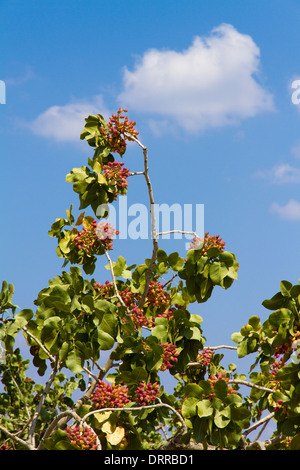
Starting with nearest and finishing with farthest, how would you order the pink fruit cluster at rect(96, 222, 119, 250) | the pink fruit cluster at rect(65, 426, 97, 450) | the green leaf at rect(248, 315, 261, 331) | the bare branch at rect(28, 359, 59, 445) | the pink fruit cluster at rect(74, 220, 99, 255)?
the pink fruit cluster at rect(65, 426, 97, 450) → the bare branch at rect(28, 359, 59, 445) → the green leaf at rect(248, 315, 261, 331) → the pink fruit cluster at rect(96, 222, 119, 250) → the pink fruit cluster at rect(74, 220, 99, 255)

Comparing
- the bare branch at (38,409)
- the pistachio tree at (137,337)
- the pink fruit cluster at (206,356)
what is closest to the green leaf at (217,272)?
the pistachio tree at (137,337)

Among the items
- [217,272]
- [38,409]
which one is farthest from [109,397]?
[217,272]

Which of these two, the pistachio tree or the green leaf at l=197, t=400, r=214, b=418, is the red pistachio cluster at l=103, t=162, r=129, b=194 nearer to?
the pistachio tree

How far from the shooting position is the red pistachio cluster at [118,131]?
581cm

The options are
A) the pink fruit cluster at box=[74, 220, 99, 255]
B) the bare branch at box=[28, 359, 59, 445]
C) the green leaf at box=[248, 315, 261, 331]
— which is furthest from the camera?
the pink fruit cluster at box=[74, 220, 99, 255]

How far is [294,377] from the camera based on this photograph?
15.4 ft

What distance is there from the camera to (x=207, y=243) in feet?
18.2

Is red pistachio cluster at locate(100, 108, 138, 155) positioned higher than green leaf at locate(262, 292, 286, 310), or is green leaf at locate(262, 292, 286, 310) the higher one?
red pistachio cluster at locate(100, 108, 138, 155)

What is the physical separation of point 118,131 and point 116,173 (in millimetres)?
444

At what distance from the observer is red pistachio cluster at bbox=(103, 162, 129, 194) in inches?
230

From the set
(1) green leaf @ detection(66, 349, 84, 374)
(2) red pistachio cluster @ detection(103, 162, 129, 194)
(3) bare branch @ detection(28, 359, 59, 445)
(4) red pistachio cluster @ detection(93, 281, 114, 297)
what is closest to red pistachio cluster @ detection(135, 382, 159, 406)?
(1) green leaf @ detection(66, 349, 84, 374)

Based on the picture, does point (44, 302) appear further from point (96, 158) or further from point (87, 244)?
point (96, 158)

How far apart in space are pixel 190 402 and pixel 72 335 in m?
1.22

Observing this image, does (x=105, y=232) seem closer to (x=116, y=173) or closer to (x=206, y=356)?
(x=116, y=173)
